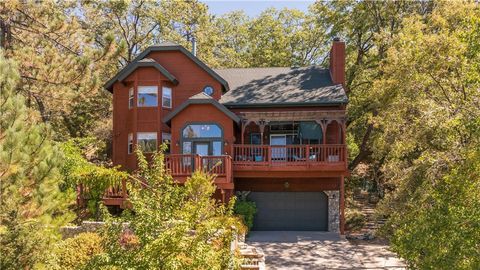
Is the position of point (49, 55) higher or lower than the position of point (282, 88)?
lower

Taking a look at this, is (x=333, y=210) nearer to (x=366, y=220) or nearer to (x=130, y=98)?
(x=366, y=220)

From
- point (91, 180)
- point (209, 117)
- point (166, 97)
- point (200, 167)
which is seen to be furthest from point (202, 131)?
point (91, 180)

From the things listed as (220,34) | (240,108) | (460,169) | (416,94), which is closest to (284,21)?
(220,34)

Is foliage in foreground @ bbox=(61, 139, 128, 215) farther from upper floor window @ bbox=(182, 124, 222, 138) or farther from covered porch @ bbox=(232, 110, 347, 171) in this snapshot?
covered porch @ bbox=(232, 110, 347, 171)

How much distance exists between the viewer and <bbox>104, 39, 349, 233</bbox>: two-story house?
61.6 ft

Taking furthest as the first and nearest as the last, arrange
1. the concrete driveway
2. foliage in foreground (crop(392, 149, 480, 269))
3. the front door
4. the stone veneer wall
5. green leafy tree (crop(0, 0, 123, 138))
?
1. the stone veneer wall
2. the front door
3. the concrete driveway
4. green leafy tree (crop(0, 0, 123, 138))
5. foliage in foreground (crop(392, 149, 480, 269))

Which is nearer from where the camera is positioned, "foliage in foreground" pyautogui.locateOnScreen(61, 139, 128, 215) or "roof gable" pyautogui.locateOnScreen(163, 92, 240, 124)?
"foliage in foreground" pyautogui.locateOnScreen(61, 139, 128, 215)

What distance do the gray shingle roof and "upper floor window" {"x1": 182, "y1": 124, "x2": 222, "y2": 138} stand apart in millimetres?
2086

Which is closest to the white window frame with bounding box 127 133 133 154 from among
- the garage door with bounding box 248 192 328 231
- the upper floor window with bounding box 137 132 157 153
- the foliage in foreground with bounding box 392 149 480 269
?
the upper floor window with bounding box 137 132 157 153

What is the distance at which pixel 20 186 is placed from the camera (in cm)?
924

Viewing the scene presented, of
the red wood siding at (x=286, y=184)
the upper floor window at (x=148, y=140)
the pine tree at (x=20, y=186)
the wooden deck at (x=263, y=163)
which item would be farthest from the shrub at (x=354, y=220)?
the pine tree at (x=20, y=186)

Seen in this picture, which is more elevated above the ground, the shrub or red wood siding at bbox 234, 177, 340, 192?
red wood siding at bbox 234, 177, 340, 192

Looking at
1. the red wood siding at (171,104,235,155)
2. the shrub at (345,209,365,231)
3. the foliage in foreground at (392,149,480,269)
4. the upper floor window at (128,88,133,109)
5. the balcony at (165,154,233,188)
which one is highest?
the upper floor window at (128,88,133,109)

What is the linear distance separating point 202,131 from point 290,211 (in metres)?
5.99
